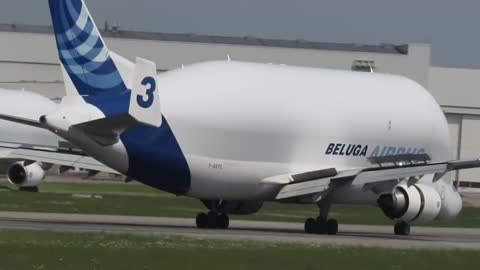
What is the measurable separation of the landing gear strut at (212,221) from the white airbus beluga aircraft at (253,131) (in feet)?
0.12

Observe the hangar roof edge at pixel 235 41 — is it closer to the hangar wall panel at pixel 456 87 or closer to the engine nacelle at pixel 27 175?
the hangar wall panel at pixel 456 87

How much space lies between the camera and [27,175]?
2948 inches

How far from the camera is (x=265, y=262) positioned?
2852cm

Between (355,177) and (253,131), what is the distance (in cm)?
322

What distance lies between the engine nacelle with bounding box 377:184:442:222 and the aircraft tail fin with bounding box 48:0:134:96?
28.0 ft

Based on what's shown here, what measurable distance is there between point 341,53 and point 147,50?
15.2 meters

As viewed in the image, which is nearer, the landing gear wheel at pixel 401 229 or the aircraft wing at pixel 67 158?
the aircraft wing at pixel 67 158

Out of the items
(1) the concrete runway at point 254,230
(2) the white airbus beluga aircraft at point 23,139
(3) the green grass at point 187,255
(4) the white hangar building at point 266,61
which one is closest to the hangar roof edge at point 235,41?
(4) the white hangar building at point 266,61

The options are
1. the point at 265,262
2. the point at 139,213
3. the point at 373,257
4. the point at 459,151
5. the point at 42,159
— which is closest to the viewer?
the point at 265,262

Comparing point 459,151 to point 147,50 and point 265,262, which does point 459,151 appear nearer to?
point 147,50

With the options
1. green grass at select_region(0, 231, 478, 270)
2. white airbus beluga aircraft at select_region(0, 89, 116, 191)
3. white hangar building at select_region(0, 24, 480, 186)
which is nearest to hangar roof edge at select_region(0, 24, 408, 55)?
white hangar building at select_region(0, 24, 480, 186)

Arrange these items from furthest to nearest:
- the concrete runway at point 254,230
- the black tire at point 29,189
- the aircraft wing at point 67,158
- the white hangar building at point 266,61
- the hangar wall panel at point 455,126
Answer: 1. the white hangar building at point 266,61
2. the hangar wall panel at point 455,126
3. the black tire at point 29,189
4. the aircraft wing at point 67,158
5. the concrete runway at point 254,230

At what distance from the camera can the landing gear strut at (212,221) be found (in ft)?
145

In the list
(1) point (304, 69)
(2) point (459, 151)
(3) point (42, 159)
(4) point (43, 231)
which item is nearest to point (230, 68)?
(1) point (304, 69)
